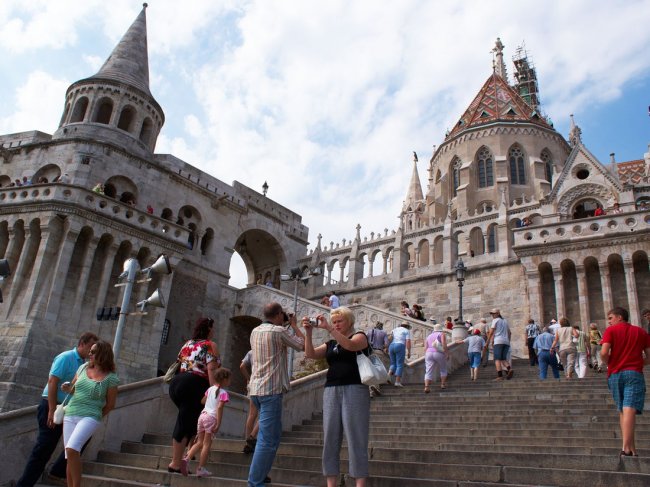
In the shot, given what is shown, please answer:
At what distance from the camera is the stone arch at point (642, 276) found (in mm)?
18475

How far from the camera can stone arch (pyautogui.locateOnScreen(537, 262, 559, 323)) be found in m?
19.7

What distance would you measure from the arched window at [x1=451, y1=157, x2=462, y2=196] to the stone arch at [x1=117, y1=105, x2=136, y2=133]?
21135 mm

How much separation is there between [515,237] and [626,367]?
50.7 feet

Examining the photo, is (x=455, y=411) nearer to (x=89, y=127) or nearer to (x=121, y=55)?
(x=89, y=127)

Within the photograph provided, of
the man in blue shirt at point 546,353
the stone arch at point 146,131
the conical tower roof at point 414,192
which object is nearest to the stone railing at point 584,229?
the man in blue shirt at point 546,353

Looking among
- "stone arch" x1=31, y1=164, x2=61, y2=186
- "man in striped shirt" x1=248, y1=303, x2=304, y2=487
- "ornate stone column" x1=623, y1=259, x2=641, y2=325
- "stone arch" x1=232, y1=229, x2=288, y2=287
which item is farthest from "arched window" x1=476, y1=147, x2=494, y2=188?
"man in striped shirt" x1=248, y1=303, x2=304, y2=487

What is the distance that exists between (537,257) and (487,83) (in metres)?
26.9

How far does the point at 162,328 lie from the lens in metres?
21.0

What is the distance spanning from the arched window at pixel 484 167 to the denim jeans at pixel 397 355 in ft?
85.7

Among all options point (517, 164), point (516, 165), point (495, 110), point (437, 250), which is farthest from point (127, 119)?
point (495, 110)

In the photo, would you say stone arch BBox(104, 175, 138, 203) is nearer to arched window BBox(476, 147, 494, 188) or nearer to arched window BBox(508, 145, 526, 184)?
arched window BBox(476, 147, 494, 188)

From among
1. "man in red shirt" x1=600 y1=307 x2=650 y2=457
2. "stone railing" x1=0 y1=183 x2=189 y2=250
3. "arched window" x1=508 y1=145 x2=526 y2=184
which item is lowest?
"man in red shirt" x1=600 y1=307 x2=650 y2=457

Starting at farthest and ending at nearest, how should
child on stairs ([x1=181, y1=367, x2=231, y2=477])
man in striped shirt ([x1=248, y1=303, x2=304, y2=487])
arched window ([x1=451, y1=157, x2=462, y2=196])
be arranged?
1. arched window ([x1=451, y1=157, x2=462, y2=196])
2. child on stairs ([x1=181, y1=367, x2=231, y2=477])
3. man in striped shirt ([x1=248, y1=303, x2=304, y2=487])

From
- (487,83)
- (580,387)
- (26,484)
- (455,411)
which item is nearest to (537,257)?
(580,387)
